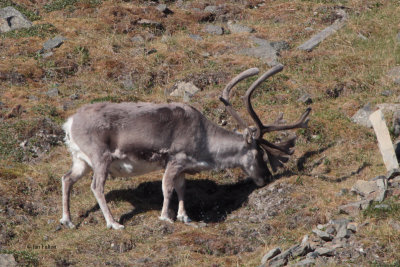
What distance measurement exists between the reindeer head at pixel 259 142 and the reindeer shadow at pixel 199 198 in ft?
1.37

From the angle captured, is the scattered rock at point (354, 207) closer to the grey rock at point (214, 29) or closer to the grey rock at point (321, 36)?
the grey rock at point (321, 36)

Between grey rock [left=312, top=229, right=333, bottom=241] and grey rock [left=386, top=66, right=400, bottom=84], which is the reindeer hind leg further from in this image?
grey rock [left=386, top=66, right=400, bottom=84]

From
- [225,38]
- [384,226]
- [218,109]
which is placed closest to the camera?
[384,226]

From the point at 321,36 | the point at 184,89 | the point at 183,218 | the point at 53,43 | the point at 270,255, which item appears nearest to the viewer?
the point at 270,255

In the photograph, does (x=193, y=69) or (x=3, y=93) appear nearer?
(x=3, y=93)

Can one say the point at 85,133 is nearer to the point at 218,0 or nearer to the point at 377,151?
the point at 377,151

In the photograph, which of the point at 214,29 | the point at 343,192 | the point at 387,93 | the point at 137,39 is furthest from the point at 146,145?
the point at 214,29

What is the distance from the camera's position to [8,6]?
21.0 meters

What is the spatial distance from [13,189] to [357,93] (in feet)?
28.1

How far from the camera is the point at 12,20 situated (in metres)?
20.5

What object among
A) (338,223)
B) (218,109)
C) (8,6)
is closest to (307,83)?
(218,109)

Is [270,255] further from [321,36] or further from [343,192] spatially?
[321,36]

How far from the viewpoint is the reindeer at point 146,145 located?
12.0 metres

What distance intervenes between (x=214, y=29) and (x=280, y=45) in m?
2.61
